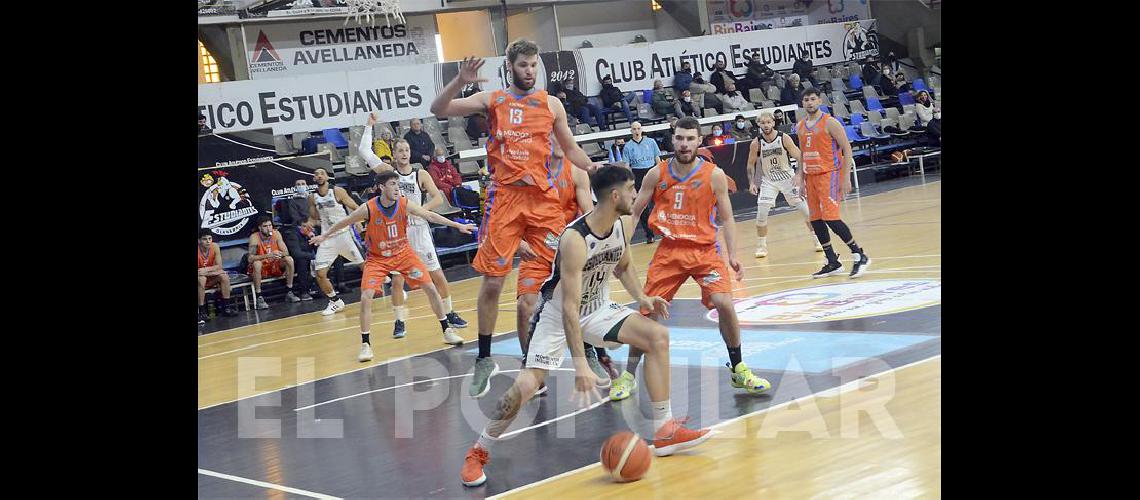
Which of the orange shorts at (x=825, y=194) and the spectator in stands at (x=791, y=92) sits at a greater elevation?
the spectator in stands at (x=791, y=92)

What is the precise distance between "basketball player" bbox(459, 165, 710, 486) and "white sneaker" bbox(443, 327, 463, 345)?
4.12 metres

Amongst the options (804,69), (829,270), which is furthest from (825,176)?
(804,69)

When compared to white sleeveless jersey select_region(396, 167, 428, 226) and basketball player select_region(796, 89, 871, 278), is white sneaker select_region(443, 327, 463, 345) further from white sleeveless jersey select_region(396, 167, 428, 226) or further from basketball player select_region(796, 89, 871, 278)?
basketball player select_region(796, 89, 871, 278)

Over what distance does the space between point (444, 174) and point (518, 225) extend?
8.50 meters

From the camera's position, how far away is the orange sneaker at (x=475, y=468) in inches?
206

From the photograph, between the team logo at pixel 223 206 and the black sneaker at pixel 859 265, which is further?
the team logo at pixel 223 206

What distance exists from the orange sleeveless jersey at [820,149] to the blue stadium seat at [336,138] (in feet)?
27.0

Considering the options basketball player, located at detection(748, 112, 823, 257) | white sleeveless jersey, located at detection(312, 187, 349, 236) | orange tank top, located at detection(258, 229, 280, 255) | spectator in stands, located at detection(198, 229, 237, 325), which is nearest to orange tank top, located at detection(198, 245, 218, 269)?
spectator in stands, located at detection(198, 229, 237, 325)

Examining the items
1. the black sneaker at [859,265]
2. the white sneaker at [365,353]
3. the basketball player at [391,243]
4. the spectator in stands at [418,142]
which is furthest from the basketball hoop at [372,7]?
the black sneaker at [859,265]

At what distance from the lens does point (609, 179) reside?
17.6 feet

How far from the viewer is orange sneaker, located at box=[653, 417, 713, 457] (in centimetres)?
546

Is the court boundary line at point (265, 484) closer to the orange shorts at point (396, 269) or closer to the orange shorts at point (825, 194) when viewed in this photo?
the orange shorts at point (396, 269)
